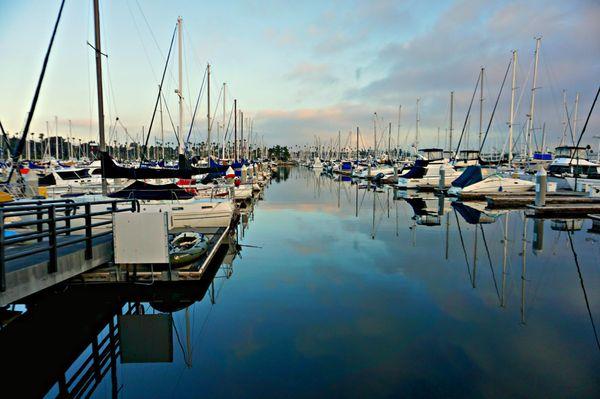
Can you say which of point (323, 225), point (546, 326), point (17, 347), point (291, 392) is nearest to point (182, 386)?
point (291, 392)

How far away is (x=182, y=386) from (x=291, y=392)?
177cm

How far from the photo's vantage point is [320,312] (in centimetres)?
935

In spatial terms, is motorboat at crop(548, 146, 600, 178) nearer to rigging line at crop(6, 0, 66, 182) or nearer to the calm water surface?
the calm water surface

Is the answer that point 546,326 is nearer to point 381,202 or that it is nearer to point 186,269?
point 186,269

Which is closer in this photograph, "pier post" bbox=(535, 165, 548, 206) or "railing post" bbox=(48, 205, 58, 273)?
"railing post" bbox=(48, 205, 58, 273)

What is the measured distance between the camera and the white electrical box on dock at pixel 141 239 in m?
9.25

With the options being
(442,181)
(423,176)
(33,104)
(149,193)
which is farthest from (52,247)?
(423,176)

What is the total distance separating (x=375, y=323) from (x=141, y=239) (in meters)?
5.67

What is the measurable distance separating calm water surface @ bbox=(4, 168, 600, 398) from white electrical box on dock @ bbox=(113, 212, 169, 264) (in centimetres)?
125

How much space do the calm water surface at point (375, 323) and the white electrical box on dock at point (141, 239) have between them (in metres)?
1.25

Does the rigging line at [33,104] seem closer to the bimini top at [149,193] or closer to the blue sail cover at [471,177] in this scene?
the bimini top at [149,193]

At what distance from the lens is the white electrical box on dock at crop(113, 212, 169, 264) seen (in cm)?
925

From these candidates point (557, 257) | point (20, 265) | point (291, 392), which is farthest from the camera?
point (557, 257)

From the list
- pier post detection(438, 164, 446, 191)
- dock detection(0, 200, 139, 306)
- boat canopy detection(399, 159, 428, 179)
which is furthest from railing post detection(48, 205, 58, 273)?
A: boat canopy detection(399, 159, 428, 179)
